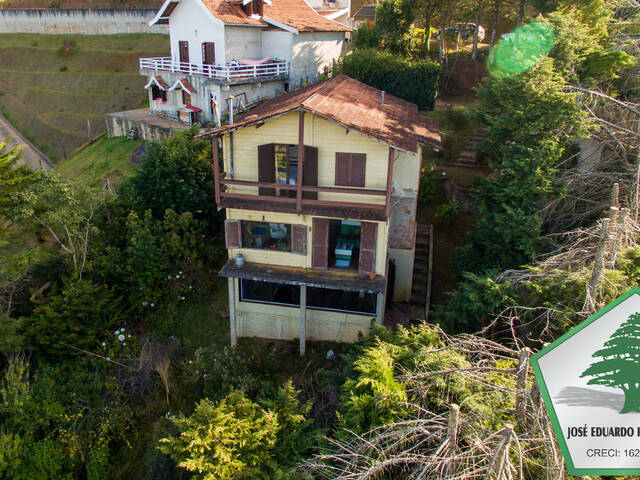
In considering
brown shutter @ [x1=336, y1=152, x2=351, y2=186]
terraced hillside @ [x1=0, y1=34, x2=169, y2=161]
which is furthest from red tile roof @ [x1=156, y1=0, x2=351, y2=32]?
brown shutter @ [x1=336, y1=152, x2=351, y2=186]

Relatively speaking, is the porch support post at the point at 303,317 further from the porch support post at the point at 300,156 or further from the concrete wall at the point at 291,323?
the porch support post at the point at 300,156

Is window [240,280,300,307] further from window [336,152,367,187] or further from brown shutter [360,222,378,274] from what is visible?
window [336,152,367,187]

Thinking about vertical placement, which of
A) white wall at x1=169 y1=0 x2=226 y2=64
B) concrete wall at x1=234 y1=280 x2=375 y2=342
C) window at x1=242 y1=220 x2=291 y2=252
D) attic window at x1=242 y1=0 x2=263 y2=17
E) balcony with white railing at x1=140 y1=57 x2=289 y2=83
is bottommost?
concrete wall at x1=234 y1=280 x2=375 y2=342

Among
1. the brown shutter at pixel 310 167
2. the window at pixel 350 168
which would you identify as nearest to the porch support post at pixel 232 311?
the brown shutter at pixel 310 167

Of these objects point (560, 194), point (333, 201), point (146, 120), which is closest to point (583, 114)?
point (560, 194)

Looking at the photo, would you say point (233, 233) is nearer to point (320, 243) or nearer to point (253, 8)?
point (320, 243)

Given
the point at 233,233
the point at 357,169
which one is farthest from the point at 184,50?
the point at 357,169
